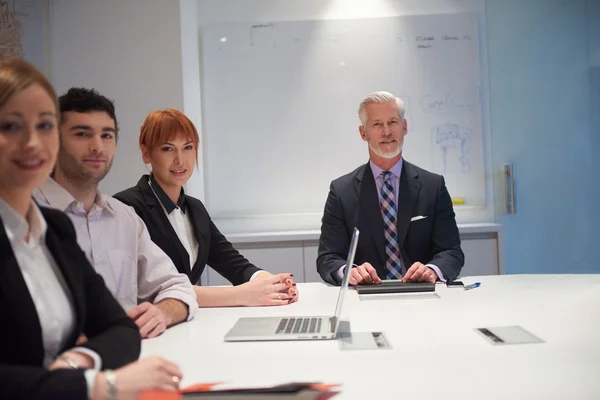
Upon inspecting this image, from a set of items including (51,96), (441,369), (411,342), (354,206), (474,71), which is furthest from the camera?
(474,71)

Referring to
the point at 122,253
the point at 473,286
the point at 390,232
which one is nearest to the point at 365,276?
the point at 473,286

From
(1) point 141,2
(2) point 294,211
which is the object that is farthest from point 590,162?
(1) point 141,2

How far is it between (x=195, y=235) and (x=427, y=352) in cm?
135

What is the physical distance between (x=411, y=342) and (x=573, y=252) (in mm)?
3534

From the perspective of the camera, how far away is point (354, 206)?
9.13 feet

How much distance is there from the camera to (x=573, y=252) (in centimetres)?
439

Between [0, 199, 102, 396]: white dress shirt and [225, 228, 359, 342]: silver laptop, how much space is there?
1.64 feet

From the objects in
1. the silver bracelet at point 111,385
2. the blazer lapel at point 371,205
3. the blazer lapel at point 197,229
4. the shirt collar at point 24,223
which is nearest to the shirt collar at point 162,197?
the blazer lapel at point 197,229

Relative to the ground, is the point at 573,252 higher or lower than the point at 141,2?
lower

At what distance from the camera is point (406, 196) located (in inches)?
109

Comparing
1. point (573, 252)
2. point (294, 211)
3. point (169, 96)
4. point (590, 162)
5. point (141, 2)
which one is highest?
point (141, 2)

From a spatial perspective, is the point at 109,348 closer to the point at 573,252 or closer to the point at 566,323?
the point at 566,323

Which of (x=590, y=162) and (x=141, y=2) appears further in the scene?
(x=590, y=162)

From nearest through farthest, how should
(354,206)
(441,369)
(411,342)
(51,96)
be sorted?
(51,96)
(441,369)
(411,342)
(354,206)
